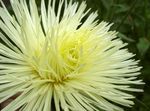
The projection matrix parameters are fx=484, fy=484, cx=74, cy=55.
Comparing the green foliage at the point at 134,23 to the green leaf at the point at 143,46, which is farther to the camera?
the green foliage at the point at 134,23

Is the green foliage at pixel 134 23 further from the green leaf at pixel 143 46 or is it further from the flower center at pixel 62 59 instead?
the flower center at pixel 62 59

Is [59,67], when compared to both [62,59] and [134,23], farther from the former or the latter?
[134,23]

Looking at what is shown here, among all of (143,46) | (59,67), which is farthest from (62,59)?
(143,46)

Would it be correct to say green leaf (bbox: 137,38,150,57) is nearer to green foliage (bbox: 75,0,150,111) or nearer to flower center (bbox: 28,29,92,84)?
green foliage (bbox: 75,0,150,111)

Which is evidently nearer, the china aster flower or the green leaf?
the china aster flower

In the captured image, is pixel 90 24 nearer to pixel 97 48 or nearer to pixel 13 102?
pixel 97 48

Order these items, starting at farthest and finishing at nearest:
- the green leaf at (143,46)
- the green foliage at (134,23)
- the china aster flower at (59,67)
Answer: the green foliage at (134,23) < the green leaf at (143,46) < the china aster flower at (59,67)

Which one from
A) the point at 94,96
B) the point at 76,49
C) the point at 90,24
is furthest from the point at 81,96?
the point at 90,24

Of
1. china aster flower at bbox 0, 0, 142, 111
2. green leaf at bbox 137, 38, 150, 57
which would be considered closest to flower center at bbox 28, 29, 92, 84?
china aster flower at bbox 0, 0, 142, 111

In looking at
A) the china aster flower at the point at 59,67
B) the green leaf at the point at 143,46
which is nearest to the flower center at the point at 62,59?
the china aster flower at the point at 59,67
